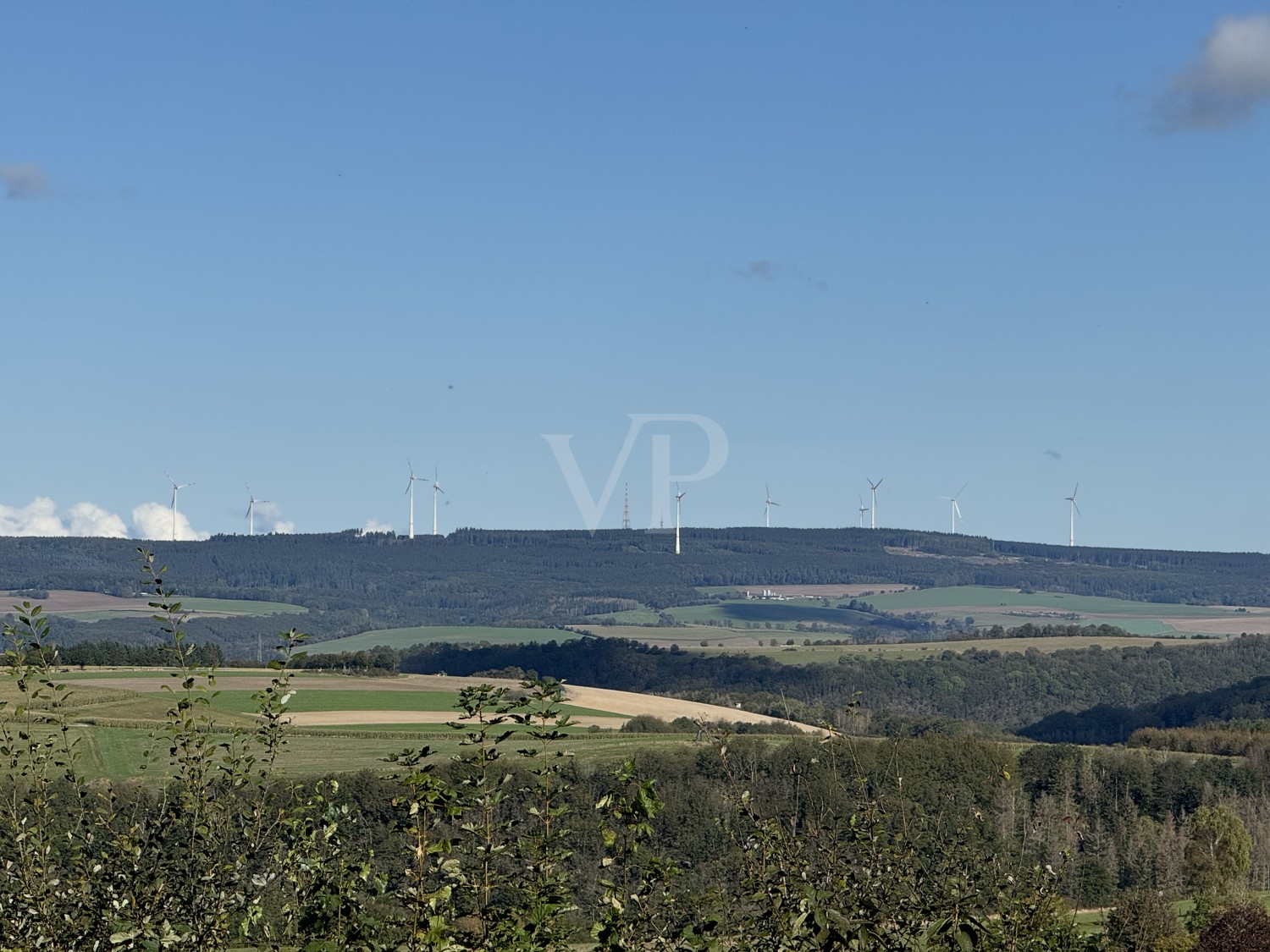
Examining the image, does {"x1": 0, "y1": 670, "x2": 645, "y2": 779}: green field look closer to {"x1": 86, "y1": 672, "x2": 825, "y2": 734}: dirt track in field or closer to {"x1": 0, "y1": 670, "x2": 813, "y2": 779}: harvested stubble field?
{"x1": 0, "y1": 670, "x2": 813, "y2": 779}: harvested stubble field

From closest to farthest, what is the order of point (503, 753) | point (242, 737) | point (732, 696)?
1. point (503, 753)
2. point (242, 737)
3. point (732, 696)

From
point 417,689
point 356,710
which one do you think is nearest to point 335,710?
point 356,710

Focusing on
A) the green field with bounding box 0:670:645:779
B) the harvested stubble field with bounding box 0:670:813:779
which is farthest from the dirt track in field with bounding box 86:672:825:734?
the green field with bounding box 0:670:645:779

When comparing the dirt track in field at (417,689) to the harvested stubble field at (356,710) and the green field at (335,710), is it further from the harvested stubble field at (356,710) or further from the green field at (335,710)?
the green field at (335,710)

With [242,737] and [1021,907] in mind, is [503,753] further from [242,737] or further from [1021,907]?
[1021,907]

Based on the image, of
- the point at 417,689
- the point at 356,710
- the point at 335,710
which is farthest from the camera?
the point at 417,689

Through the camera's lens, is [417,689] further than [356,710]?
Yes

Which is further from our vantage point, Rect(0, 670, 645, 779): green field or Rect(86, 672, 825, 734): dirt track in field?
Rect(86, 672, 825, 734): dirt track in field

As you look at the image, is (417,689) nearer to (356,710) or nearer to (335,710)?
(356,710)

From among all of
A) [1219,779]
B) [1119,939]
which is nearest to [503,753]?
[1119,939]

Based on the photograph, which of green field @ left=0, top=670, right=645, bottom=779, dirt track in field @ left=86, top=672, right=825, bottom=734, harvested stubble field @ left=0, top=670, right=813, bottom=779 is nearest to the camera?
green field @ left=0, top=670, right=645, bottom=779

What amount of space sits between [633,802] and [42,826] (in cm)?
599

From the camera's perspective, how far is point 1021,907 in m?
16.5

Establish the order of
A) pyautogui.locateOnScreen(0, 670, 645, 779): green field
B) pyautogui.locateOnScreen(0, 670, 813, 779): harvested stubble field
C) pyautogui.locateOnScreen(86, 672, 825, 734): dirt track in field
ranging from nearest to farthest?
pyautogui.locateOnScreen(0, 670, 645, 779): green field → pyautogui.locateOnScreen(0, 670, 813, 779): harvested stubble field → pyautogui.locateOnScreen(86, 672, 825, 734): dirt track in field
